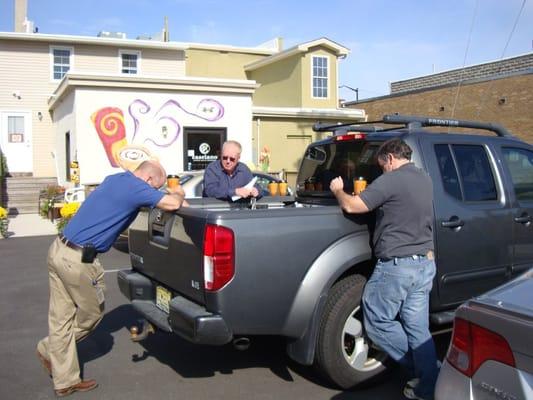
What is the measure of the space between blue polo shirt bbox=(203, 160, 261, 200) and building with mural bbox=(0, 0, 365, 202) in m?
10.7

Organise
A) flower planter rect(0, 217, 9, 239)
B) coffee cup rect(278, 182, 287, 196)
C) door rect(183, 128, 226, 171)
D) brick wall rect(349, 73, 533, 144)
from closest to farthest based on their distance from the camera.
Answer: coffee cup rect(278, 182, 287, 196) → flower planter rect(0, 217, 9, 239) → door rect(183, 128, 226, 171) → brick wall rect(349, 73, 533, 144)

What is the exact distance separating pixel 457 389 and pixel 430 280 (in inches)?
56.1

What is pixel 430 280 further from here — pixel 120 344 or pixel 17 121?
pixel 17 121

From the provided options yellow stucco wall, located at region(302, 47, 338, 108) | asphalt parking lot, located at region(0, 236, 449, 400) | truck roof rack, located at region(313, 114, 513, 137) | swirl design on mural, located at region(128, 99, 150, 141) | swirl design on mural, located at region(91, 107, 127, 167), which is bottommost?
asphalt parking lot, located at region(0, 236, 449, 400)

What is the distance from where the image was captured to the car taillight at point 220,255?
11.3 ft

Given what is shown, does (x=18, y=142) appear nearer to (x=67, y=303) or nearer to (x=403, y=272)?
(x=67, y=303)

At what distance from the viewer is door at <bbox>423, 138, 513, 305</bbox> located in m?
4.22

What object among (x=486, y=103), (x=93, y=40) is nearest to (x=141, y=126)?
(x=93, y=40)

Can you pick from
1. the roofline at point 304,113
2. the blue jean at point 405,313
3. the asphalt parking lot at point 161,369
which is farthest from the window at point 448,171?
the roofline at point 304,113

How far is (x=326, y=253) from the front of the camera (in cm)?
375

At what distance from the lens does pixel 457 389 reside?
2.40 m

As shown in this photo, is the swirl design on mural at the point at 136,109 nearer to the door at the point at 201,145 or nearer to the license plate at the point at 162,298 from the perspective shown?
the door at the point at 201,145

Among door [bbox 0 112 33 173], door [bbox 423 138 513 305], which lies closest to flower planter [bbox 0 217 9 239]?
door [bbox 0 112 33 173]

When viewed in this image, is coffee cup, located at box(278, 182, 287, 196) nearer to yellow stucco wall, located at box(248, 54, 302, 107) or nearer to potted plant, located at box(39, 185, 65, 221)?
potted plant, located at box(39, 185, 65, 221)
